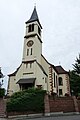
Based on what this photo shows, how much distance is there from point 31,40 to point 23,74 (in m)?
7.02

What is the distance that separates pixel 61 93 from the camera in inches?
1387

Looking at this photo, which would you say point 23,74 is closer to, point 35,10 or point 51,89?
point 51,89

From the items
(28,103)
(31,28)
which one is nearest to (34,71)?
(31,28)

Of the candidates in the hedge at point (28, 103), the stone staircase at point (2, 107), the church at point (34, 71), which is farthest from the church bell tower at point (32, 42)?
the stone staircase at point (2, 107)

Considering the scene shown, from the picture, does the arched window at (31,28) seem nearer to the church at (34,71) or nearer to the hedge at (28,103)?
the church at (34,71)

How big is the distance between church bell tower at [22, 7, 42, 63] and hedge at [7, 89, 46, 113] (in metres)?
11.2

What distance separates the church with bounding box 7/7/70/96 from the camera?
29109mm

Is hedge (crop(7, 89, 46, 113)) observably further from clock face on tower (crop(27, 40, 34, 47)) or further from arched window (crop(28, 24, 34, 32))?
arched window (crop(28, 24, 34, 32))

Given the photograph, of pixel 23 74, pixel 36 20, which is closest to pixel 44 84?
pixel 23 74

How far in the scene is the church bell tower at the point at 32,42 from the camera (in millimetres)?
31750

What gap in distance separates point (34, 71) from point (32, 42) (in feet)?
20.6

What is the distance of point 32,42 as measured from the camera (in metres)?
32.9

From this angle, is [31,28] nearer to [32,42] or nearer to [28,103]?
[32,42]

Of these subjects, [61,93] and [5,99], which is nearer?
[5,99]
